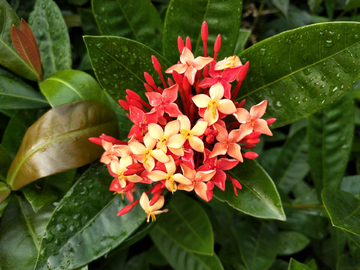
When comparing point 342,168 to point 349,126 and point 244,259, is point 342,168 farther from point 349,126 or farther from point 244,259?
point 244,259

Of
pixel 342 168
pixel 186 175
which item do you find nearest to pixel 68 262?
pixel 186 175

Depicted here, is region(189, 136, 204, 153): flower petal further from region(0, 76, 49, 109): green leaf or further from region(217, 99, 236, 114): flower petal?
region(0, 76, 49, 109): green leaf

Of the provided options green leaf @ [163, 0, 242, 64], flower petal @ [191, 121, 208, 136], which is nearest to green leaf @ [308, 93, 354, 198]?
green leaf @ [163, 0, 242, 64]

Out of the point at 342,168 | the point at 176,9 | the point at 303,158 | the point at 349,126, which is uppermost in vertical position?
the point at 176,9

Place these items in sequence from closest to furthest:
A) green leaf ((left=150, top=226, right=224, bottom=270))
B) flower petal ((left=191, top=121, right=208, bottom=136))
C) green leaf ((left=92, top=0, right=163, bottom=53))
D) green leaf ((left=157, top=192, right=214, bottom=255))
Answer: flower petal ((left=191, top=121, right=208, bottom=136)), green leaf ((left=92, top=0, right=163, bottom=53)), green leaf ((left=157, top=192, right=214, bottom=255)), green leaf ((left=150, top=226, right=224, bottom=270))

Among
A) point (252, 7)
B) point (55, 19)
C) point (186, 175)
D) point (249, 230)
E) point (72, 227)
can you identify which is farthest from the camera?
point (252, 7)

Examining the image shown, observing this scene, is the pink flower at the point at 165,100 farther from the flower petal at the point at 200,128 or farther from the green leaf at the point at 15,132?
the green leaf at the point at 15,132

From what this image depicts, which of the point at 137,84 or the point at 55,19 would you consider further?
the point at 55,19
